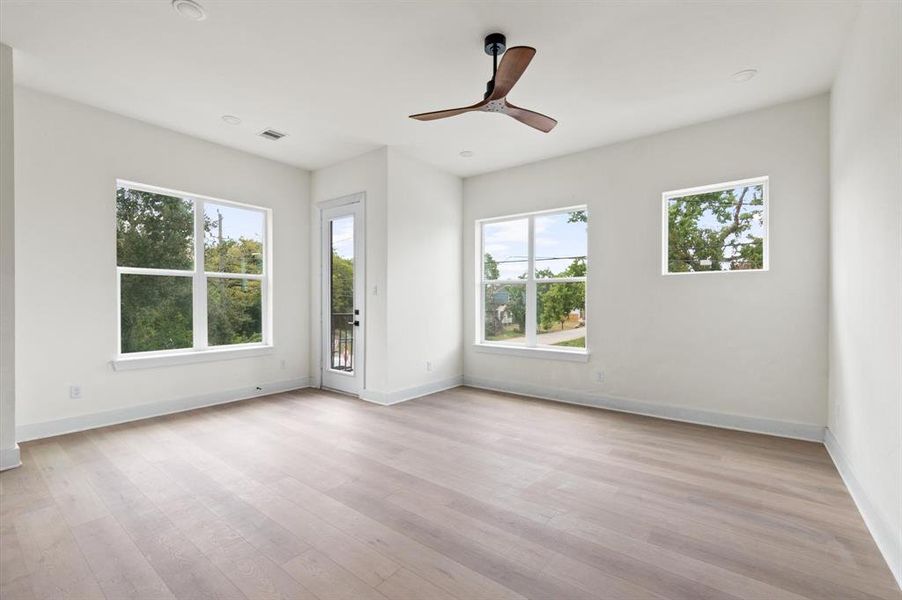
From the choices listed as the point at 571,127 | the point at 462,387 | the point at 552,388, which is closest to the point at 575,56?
the point at 571,127

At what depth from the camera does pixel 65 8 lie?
2.48 metres

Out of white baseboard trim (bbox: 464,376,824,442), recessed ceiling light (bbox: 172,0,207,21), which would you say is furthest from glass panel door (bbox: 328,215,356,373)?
recessed ceiling light (bbox: 172,0,207,21)

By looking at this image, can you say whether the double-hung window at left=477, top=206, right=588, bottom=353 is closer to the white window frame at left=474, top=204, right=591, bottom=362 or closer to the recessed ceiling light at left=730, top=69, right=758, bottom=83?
the white window frame at left=474, top=204, right=591, bottom=362

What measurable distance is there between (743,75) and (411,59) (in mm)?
2478

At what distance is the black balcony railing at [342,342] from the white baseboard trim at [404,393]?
1.70ft

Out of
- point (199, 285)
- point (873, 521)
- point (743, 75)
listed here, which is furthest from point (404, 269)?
point (873, 521)

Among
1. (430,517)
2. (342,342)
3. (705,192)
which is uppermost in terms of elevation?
(705,192)

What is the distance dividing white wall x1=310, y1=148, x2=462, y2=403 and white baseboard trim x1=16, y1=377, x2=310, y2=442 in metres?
0.78

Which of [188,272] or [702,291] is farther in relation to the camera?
[188,272]

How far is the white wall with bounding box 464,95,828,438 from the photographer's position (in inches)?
139

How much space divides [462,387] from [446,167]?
2.91 metres

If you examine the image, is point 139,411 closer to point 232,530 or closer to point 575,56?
point 232,530

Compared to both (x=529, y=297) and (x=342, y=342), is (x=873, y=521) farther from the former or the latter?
(x=342, y=342)

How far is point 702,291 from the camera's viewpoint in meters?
4.04
